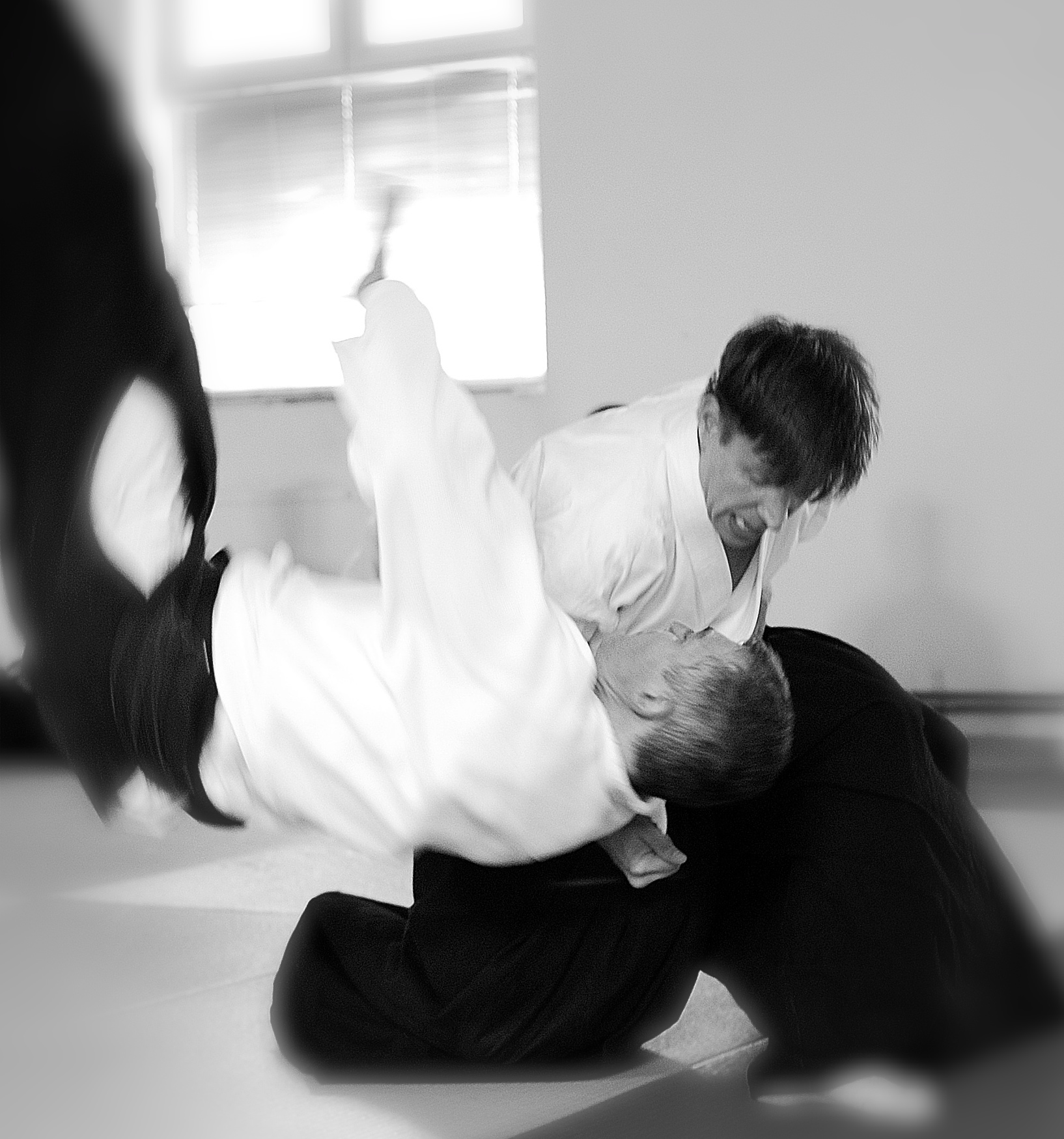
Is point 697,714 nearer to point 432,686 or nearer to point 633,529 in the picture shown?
point 432,686

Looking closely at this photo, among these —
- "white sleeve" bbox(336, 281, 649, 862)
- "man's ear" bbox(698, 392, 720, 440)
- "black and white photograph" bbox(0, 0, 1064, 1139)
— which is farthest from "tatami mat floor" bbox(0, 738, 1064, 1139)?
"man's ear" bbox(698, 392, 720, 440)

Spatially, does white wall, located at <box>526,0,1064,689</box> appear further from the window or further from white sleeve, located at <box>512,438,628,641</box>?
white sleeve, located at <box>512,438,628,641</box>

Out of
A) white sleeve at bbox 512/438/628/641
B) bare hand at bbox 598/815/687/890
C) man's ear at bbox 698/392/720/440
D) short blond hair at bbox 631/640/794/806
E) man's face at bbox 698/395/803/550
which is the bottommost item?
bare hand at bbox 598/815/687/890

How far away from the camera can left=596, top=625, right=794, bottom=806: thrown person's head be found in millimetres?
1426

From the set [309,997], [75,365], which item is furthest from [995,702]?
[75,365]

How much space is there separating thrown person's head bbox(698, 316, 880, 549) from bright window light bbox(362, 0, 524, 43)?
305cm

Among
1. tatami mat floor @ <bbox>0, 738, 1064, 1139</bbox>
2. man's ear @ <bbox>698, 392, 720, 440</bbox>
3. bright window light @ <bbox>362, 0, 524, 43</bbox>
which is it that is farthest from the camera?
bright window light @ <bbox>362, 0, 524, 43</bbox>

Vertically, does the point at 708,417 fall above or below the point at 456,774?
above

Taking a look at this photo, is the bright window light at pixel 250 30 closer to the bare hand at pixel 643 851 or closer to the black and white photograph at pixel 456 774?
the black and white photograph at pixel 456 774

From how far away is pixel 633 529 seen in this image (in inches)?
71.0

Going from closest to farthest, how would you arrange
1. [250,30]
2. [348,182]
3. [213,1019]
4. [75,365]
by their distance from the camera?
[75,365], [213,1019], [348,182], [250,30]

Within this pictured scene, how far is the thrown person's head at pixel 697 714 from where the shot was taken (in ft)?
4.68

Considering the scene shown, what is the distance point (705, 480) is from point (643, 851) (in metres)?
0.50

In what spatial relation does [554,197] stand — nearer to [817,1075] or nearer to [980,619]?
[980,619]
